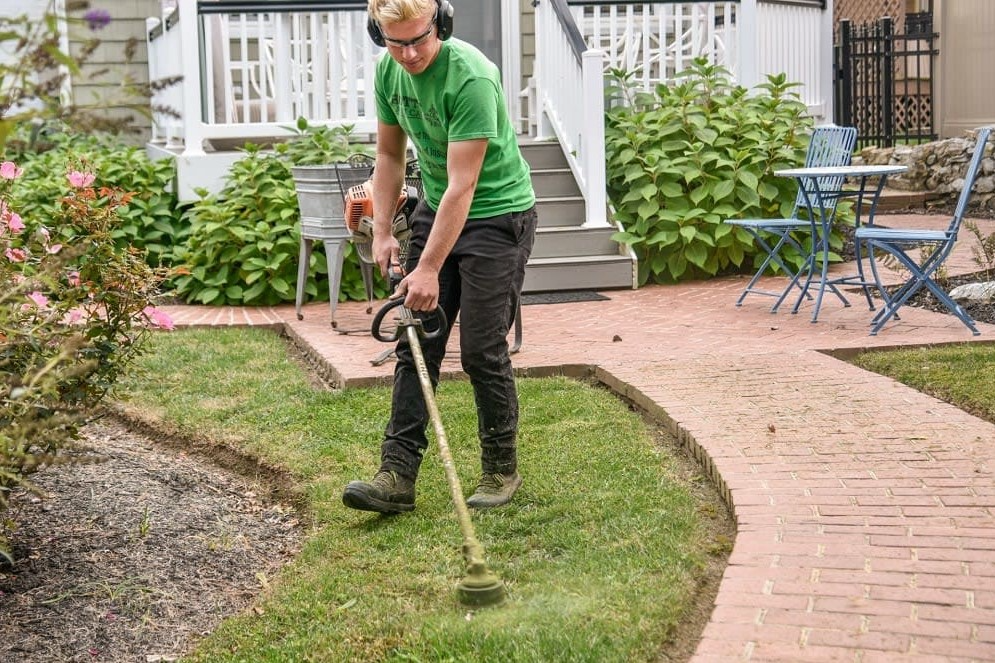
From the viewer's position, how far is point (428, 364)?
4.36 meters

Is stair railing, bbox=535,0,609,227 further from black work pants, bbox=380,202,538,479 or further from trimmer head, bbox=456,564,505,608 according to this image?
trimmer head, bbox=456,564,505,608

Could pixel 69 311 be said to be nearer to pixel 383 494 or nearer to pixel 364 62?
pixel 383 494

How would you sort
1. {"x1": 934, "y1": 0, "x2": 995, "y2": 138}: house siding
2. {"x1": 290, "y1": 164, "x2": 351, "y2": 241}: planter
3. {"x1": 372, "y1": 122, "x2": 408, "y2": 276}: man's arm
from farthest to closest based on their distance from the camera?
{"x1": 934, "y1": 0, "x2": 995, "y2": 138}: house siding → {"x1": 290, "y1": 164, "x2": 351, "y2": 241}: planter → {"x1": 372, "y1": 122, "x2": 408, "y2": 276}: man's arm

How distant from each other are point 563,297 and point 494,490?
4769 mm

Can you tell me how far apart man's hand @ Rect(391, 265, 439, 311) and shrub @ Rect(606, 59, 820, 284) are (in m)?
5.51

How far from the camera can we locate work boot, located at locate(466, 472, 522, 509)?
433 centimetres

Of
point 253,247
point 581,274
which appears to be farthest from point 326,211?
point 581,274

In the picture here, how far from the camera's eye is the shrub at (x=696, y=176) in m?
9.49

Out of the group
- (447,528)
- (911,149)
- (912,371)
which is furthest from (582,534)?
(911,149)

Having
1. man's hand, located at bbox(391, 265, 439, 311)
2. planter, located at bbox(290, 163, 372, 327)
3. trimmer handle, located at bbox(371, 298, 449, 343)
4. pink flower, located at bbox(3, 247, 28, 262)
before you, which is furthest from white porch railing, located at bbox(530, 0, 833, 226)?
pink flower, located at bbox(3, 247, 28, 262)

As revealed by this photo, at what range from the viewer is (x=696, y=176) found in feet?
31.2

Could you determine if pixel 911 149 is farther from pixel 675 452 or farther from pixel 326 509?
pixel 326 509

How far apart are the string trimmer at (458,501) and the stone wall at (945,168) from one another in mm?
9854

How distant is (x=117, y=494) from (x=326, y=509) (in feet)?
2.65
